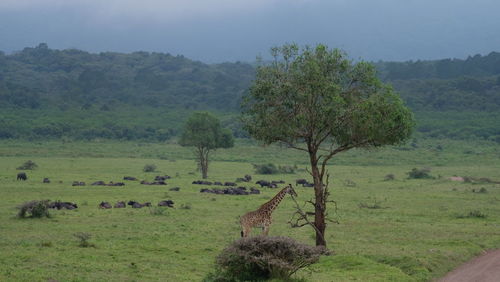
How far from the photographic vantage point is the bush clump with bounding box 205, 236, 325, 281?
17.1 m

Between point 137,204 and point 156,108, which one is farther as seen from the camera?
point 156,108

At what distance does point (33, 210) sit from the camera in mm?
30734

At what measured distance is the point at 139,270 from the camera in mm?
19672

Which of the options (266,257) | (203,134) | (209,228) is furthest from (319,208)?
(203,134)

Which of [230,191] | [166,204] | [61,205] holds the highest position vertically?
[61,205]

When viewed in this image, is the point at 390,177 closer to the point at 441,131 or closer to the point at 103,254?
the point at 103,254

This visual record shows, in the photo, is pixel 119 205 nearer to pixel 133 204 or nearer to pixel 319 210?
pixel 133 204

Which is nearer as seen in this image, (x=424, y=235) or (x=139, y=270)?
(x=139, y=270)

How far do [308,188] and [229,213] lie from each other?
17.9m

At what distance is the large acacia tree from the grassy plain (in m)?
4.12

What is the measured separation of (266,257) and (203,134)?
1901 inches

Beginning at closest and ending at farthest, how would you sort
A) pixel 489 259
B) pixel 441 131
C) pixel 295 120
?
pixel 489 259 < pixel 295 120 < pixel 441 131

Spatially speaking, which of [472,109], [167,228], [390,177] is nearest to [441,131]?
[472,109]

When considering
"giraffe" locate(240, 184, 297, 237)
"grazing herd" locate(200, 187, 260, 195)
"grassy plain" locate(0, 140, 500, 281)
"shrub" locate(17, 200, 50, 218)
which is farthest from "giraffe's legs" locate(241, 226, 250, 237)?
"grazing herd" locate(200, 187, 260, 195)
